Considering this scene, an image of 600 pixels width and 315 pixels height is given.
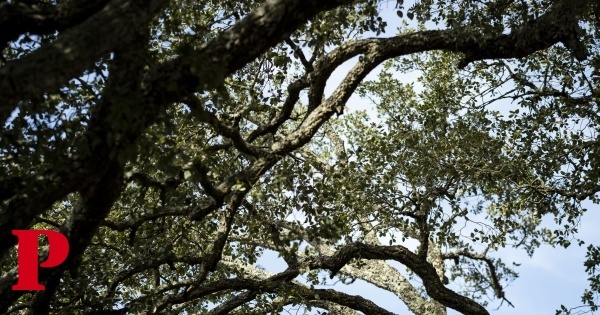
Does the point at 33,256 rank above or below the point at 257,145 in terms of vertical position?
below

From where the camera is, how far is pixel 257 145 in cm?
1147

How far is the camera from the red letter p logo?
720cm

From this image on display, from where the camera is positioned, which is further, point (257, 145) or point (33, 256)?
point (257, 145)

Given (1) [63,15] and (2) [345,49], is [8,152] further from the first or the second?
(2) [345,49]

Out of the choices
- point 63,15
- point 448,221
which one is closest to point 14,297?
point 63,15

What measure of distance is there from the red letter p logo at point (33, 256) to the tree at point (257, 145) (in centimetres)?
13

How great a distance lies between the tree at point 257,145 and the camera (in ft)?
19.2

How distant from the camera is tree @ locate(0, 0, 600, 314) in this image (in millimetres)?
5852

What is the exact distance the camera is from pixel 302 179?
8336 mm

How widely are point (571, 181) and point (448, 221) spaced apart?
2.33 m

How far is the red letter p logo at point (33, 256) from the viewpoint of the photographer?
7203mm

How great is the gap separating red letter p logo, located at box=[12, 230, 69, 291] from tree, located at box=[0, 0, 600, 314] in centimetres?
13

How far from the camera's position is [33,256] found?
307 inches

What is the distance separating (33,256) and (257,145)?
456cm
